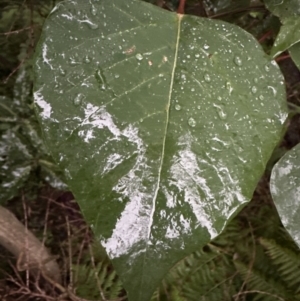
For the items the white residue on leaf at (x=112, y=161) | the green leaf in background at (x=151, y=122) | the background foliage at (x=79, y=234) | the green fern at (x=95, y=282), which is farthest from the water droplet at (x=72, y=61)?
the green fern at (x=95, y=282)

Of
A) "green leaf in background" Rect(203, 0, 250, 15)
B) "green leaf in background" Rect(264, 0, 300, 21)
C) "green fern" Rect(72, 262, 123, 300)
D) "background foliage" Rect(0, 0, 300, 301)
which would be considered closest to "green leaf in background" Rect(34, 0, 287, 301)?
"green leaf in background" Rect(264, 0, 300, 21)

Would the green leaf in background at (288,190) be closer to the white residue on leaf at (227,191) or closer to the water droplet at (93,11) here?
the white residue on leaf at (227,191)

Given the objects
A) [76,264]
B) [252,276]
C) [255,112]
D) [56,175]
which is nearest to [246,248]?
[252,276]

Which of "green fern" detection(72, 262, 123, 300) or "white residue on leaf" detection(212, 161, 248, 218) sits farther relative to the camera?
"green fern" detection(72, 262, 123, 300)

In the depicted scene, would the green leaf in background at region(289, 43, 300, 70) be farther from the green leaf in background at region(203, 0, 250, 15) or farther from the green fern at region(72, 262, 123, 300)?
the green fern at region(72, 262, 123, 300)

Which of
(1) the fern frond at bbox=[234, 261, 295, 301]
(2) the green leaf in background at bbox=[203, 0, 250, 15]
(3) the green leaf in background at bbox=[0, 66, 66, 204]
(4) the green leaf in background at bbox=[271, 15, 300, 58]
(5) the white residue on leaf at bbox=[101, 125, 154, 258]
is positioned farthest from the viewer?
(1) the fern frond at bbox=[234, 261, 295, 301]

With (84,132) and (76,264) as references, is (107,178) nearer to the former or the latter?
(84,132)
